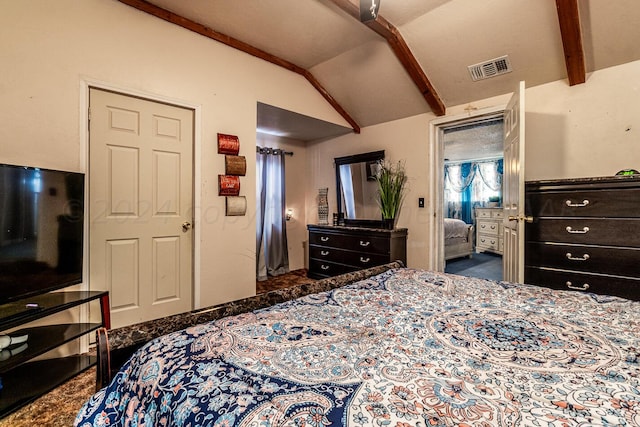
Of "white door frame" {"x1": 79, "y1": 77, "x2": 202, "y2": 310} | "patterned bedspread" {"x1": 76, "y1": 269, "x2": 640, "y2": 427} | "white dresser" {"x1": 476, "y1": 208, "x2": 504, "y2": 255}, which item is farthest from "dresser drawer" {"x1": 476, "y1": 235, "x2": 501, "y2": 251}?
"white door frame" {"x1": 79, "y1": 77, "x2": 202, "y2": 310}

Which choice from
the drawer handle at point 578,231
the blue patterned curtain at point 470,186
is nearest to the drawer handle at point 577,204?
the drawer handle at point 578,231

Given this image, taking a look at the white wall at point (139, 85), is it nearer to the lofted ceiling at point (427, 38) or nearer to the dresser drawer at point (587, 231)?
the lofted ceiling at point (427, 38)

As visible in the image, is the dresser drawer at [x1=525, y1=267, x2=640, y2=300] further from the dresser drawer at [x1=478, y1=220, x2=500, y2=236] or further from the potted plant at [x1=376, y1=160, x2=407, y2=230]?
the dresser drawer at [x1=478, y1=220, x2=500, y2=236]

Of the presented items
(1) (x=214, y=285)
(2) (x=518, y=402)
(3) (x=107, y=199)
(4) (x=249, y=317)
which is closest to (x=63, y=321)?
(3) (x=107, y=199)

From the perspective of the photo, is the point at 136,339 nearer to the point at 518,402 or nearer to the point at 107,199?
the point at 518,402

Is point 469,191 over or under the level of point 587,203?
over

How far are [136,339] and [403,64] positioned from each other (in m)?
3.20

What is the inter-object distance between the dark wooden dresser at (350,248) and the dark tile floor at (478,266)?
154cm

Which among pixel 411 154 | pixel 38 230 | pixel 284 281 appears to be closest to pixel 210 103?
pixel 38 230

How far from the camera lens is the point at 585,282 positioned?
6.82ft

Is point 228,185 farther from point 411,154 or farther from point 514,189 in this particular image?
point 514,189

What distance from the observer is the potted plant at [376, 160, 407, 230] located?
145 inches

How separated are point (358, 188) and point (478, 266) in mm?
2687

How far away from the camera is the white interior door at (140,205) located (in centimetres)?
226
